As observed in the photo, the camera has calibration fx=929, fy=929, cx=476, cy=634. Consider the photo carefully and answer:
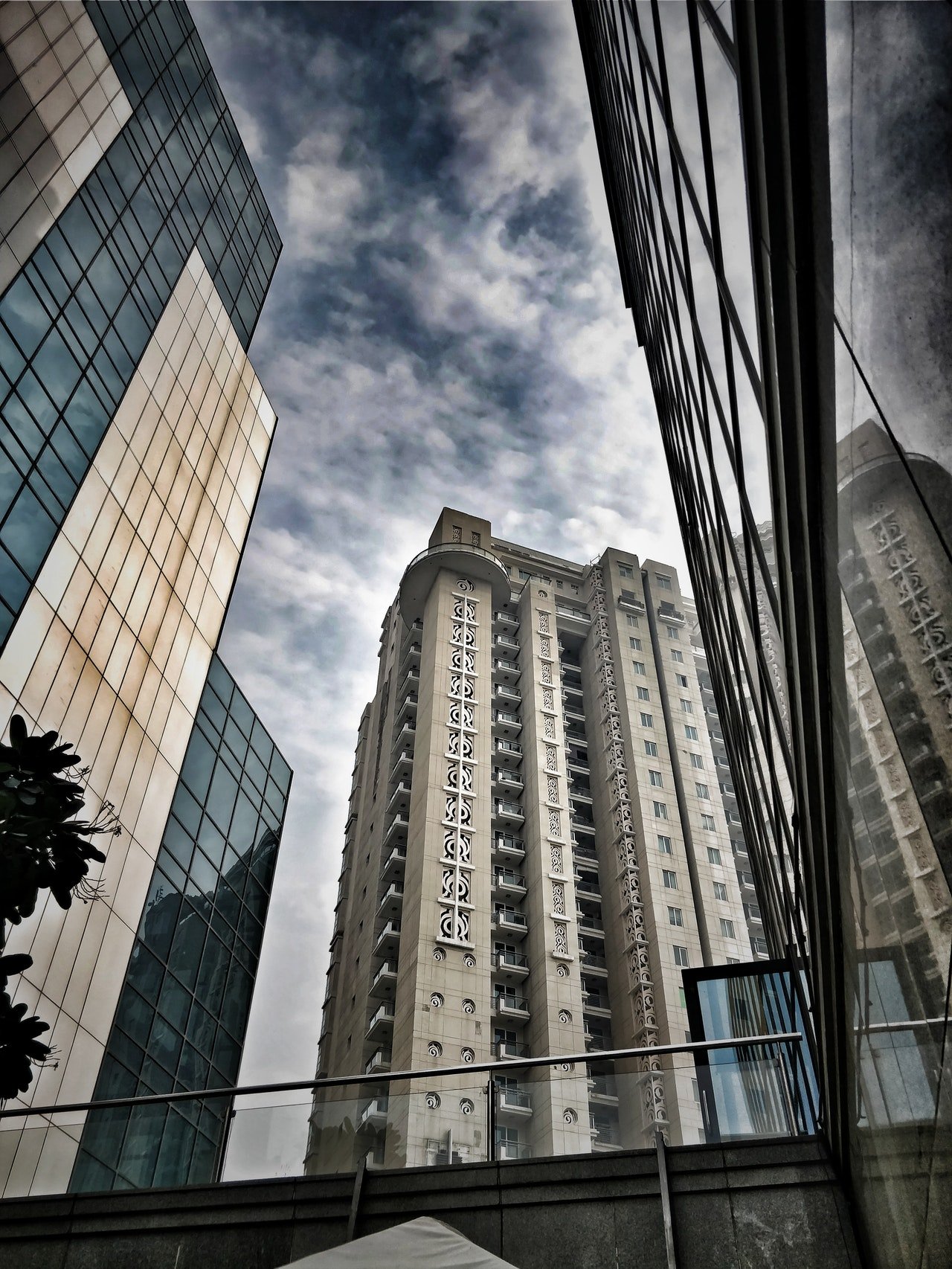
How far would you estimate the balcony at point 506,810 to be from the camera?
7244cm

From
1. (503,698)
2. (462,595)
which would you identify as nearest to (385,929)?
(503,698)

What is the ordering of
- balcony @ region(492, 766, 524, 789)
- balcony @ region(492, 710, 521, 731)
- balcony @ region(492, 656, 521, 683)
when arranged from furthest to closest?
balcony @ region(492, 656, 521, 683) → balcony @ region(492, 710, 521, 731) → balcony @ region(492, 766, 524, 789)

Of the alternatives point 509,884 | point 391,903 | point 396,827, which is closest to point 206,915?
point 391,903

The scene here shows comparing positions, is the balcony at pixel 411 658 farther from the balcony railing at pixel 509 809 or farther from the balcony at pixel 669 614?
the balcony at pixel 669 614

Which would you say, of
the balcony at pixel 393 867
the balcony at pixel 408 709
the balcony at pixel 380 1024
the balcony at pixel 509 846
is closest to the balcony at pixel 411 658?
the balcony at pixel 408 709

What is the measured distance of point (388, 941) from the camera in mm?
65625

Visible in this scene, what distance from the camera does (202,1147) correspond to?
1150 centimetres

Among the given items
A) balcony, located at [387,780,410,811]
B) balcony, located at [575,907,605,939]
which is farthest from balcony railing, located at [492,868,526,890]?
balcony, located at [387,780,410,811]

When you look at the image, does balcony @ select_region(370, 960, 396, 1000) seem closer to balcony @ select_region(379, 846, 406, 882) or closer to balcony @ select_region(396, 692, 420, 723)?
balcony @ select_region(379, 846, 406, 882)

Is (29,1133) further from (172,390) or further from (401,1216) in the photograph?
(172,390)

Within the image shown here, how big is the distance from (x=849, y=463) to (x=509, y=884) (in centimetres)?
6742

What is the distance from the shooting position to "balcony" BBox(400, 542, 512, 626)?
8344 cm

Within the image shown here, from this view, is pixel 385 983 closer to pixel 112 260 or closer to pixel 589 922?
pixel 589 922

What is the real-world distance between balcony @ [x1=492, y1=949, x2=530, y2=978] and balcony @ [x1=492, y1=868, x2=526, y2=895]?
4.25 m
